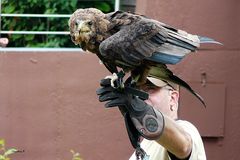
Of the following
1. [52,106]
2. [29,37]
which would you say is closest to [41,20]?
[29,37]

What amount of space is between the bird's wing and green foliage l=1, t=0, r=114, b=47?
2348 millimetres

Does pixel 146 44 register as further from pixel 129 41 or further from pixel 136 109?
pixel 136 109

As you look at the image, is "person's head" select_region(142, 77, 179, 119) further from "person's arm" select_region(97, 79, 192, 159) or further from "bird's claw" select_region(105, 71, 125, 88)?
"bird's claw" select_region(105, 71, 125, 88)

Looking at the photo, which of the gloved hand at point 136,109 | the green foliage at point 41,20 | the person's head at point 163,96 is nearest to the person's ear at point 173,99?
the person's head at point 163,96

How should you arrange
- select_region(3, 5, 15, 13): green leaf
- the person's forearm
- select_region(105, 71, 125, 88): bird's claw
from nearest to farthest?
select_region(105, 71, 125, 88): bird's claw
the person's forearm
select_region(3, 5, 15, 13): green leaf

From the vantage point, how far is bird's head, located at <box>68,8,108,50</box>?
334 centimetres

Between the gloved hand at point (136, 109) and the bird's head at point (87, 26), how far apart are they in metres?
0.20

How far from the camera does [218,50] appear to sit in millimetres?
5883

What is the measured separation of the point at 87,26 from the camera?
3.37 metres

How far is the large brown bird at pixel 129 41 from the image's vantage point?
3.33 meters

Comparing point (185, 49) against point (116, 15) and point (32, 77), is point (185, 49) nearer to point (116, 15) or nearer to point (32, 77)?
point (116, 15)

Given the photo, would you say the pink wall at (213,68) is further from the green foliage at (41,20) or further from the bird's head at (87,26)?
the bird's head at (87,26)

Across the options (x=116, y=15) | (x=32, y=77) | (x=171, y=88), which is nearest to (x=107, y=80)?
(x=116, y=15)

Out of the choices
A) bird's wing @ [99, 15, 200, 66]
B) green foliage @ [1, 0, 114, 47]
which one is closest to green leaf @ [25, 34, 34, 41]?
green foliage @ [1, 0, 114, 47]
